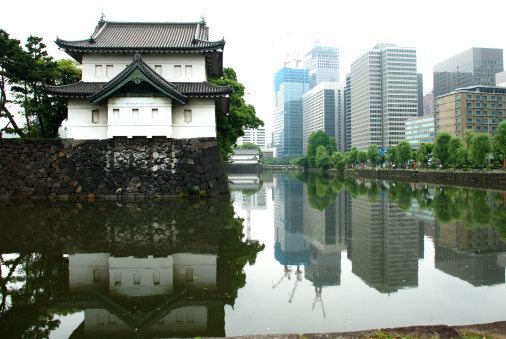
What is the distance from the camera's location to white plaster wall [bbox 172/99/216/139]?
30625 millimetres

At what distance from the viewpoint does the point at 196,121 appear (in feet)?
101

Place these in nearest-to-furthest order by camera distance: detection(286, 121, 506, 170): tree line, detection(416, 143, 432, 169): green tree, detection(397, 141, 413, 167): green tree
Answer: detection(286, 121, 506, 170): tree line < detection(416, 143, 432, 169): green tree < detection(397, 141, 413, 167): green tree

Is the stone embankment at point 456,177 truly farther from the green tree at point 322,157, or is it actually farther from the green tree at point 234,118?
the green tree at point 322,157

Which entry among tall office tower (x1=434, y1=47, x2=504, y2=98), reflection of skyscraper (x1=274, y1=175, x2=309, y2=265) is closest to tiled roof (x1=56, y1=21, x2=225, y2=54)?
reflection of skyscraper (x1=274, y1=175, x2=309, y2=265)

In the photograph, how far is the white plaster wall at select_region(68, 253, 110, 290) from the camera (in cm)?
941

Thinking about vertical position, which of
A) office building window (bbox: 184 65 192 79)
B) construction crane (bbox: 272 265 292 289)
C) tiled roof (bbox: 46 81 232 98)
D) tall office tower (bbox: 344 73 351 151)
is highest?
tall office tower (bbox: 344 73 351 151)

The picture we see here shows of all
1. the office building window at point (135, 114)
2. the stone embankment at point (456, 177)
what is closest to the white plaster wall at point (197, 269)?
the office building window at point (135, 114)

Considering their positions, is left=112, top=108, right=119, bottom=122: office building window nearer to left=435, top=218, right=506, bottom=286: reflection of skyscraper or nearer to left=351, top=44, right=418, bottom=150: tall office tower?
left=435, top=218, right=506, bottom=286: reflection of skyscraper

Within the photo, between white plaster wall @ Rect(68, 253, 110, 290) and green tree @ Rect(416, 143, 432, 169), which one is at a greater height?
green tree @ Rect(416, 143, 432, 169)

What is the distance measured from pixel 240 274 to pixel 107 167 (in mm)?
21647

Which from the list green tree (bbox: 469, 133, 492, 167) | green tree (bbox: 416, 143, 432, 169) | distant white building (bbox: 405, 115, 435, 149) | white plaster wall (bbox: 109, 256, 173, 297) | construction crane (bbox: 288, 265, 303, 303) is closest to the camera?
construction crane (bbox: 288, 265, 303, 303)

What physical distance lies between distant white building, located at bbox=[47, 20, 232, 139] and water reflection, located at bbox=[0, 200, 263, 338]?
37.9 ft

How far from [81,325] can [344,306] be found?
4844mm

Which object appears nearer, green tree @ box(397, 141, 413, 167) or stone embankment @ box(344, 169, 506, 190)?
stone embankment @ box(344, 169, 506, 190)
